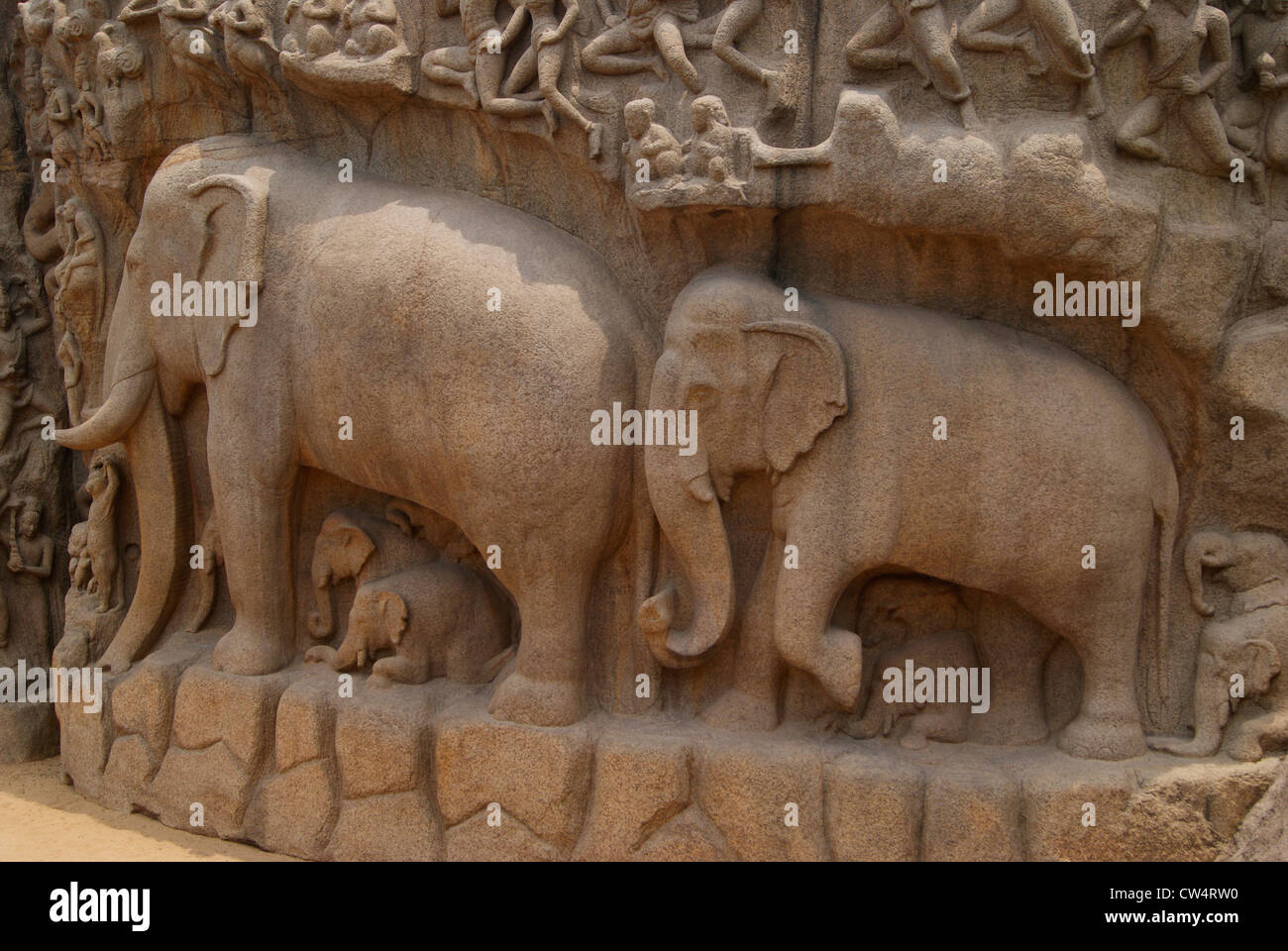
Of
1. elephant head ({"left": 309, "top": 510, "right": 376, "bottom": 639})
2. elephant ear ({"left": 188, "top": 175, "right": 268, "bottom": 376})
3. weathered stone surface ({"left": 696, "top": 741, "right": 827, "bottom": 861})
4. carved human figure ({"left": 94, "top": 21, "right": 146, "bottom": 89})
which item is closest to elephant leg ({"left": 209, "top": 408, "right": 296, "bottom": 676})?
elephant head ({"left": 309, "top": 510, "right": 376, "bottom": 639})

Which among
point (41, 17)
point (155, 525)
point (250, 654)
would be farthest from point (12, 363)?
point (250, 654)

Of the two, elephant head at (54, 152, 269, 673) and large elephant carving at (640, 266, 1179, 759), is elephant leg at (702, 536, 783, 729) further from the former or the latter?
elephant head at (54, 152, 269, 673)

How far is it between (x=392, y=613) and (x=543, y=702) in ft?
2.32

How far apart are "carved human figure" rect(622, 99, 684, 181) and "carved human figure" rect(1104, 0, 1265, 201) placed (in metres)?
1.43

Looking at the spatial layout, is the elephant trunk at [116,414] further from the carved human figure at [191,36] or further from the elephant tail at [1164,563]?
the elephant tail at [1164,563]

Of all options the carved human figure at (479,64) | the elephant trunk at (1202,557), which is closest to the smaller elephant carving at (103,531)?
the carved human figure at (479,64)

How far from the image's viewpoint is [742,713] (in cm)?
461

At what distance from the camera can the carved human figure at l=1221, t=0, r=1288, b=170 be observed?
14.0ft

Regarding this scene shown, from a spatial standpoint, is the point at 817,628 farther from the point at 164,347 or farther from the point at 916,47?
the point at 164,347

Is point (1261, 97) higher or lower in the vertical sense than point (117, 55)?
lower

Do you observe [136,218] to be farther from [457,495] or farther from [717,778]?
[717,778]

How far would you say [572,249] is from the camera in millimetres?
4727

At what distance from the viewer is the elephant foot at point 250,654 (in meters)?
5.14

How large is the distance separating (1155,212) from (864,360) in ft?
3.38
